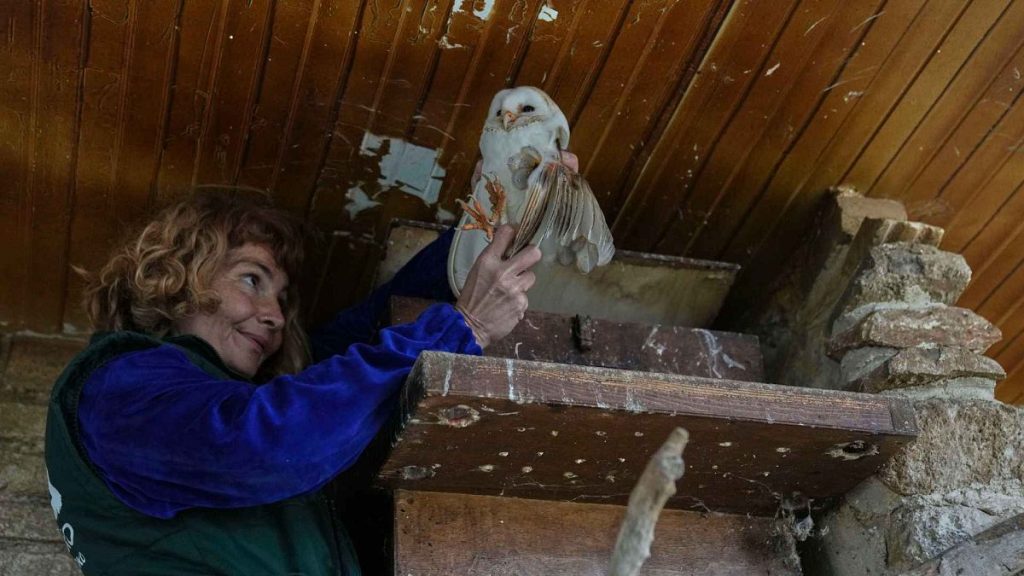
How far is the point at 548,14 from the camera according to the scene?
7.14 ft

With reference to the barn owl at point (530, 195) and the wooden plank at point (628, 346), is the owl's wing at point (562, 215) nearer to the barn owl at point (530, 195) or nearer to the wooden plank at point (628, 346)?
the barn owl at point (530, 195)

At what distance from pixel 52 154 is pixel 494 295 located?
900 millimetres

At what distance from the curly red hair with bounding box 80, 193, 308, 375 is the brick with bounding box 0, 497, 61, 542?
1.36ft

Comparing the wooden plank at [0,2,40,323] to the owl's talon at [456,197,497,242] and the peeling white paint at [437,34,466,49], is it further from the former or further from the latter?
the owl's talon at [456,197,497,242]

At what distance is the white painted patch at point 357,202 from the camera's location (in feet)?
8.13

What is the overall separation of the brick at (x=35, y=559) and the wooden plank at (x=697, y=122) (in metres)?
1.28

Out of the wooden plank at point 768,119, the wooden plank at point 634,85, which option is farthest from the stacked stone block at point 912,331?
the wooden plank at point 634,85

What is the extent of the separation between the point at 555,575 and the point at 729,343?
2.17ft

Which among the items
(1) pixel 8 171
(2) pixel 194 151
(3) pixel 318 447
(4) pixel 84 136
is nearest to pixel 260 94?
(2) pixel 194 151

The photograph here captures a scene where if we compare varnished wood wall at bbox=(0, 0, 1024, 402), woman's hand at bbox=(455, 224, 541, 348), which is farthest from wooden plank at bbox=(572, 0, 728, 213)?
woman's hand at bbox=(455, 224, 541, 348)

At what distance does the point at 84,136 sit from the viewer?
2.28 m

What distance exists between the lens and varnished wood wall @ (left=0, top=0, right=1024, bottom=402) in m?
2.17

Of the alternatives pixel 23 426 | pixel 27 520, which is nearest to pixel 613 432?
pixel 27 520

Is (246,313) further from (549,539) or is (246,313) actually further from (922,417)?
(922,417)
